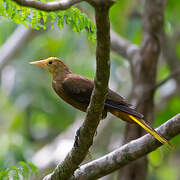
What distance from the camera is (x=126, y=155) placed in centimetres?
349

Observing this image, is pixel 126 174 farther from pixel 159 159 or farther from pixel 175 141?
pixel 159 159

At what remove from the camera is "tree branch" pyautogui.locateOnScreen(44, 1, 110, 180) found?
2316mm

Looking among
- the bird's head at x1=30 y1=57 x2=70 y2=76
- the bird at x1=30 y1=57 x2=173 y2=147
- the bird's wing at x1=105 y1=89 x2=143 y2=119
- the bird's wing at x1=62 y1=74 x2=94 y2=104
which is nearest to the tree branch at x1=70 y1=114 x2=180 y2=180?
the bird at x1=30 y1=57 x2=173 y2=147

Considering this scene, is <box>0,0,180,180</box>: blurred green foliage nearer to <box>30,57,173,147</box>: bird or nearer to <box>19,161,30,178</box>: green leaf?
<box>30,57,173,147</box>: bird

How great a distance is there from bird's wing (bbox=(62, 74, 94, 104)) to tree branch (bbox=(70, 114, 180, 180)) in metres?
0.78

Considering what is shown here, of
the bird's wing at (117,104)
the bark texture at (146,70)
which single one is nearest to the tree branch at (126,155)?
the bird's wing at (117,104)

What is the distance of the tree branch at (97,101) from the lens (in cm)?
232

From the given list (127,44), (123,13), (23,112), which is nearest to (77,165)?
(127,44)

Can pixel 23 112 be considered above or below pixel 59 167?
below

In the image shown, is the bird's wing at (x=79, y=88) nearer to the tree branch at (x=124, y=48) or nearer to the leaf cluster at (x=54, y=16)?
the leaf cluster at (x=54, y=16)

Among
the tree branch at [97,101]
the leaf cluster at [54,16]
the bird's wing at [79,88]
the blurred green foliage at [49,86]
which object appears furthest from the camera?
the blurred green foliage at [49,86]

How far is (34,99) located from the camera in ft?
25.8

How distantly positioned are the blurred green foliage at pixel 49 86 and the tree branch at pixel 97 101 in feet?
8.71

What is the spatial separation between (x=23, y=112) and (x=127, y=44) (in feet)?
8.93
